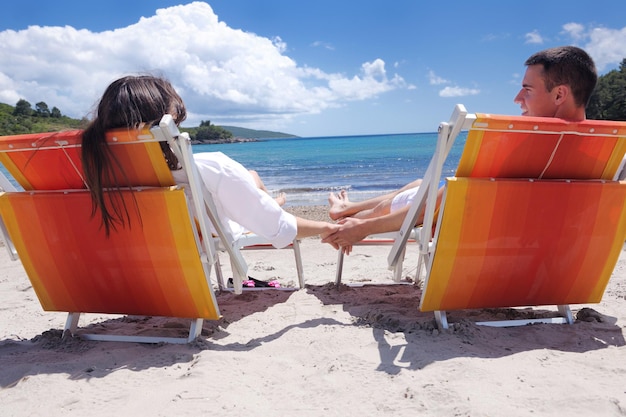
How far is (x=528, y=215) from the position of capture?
2322 millimetres

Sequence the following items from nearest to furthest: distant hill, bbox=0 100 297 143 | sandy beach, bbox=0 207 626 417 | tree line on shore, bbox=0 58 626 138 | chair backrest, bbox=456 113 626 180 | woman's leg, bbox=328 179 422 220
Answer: sandy beach, bbox=0 207 626 417 < chair backrest, bbox=456 113 626 180 < woman's leg, bbox=328 179 422 220 < tree line on shore, bbox=0 58 626 138 < distant hill, bbox=0 100 297 143

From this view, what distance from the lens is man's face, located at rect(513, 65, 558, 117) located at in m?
2.67

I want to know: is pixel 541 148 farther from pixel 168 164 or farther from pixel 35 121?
pixel 35 121

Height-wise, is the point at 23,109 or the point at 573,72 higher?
the point at 573,72

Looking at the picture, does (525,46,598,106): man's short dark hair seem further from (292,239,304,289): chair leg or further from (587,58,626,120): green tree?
(587,58,626,120): green tree

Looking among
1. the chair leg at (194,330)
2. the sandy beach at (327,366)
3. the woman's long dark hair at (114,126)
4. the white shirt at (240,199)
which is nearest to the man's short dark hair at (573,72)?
the sandy beach at (327,366)

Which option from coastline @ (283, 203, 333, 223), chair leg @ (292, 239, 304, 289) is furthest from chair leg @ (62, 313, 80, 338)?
coastline @ (283, 203, 333, 223)

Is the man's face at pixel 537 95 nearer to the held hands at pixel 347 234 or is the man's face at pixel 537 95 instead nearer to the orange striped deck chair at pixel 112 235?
the held hands at pixel 347 234

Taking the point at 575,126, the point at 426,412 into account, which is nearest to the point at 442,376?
the point at 426,412

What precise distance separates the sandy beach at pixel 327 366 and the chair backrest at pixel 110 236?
0.26 meters

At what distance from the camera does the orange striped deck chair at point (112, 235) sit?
7.35 feet

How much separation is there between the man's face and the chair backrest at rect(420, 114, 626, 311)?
0.48m

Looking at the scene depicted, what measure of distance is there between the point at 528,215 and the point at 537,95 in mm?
797

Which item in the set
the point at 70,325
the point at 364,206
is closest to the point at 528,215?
the point at 364,206
